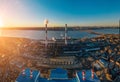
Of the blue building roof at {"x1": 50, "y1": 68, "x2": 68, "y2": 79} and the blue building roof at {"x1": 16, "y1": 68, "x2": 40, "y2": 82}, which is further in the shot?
the blue building roof at {"x1": 50, "y1": 68, "x2": 68, "y2": 79}

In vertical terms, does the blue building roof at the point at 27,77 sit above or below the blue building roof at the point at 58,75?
above

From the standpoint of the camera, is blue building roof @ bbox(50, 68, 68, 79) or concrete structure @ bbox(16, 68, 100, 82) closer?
concrete structure @ bbox(16, 68, 100, 82)

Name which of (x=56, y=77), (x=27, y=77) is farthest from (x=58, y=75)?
(x=27, y=77)

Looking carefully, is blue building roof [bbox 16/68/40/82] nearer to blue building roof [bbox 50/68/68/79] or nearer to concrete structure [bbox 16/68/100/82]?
concrete structure [bbox 16/68/100/82]

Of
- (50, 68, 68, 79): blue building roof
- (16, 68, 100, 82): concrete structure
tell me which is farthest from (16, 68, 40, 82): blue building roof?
(50, 68, 68, 79): blue building roof

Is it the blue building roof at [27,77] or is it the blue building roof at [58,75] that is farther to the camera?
the blue building roof at [58,75]

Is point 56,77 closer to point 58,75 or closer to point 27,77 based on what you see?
point 58,75

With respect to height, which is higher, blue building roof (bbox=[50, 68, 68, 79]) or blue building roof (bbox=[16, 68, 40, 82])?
blue building roof (bbox=[16, 68, 40, 82])

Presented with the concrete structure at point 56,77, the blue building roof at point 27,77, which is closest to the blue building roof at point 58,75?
the concrete structure at point 56,77

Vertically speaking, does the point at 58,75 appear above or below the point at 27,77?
below

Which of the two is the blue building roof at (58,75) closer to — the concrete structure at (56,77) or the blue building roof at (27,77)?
the concrete structure at (56,77)

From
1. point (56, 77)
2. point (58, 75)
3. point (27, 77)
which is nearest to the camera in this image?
point (27, 77)
